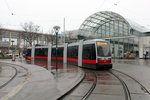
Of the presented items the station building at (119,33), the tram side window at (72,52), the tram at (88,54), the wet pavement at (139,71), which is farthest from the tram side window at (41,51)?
the station building at (119,33)

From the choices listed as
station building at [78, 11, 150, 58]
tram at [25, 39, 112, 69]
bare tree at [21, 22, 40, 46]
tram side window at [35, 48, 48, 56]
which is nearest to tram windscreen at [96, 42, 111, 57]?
tram at [25, 39, 112, 69]

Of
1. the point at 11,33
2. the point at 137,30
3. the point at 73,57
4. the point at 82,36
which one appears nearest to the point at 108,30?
the point at 82,36

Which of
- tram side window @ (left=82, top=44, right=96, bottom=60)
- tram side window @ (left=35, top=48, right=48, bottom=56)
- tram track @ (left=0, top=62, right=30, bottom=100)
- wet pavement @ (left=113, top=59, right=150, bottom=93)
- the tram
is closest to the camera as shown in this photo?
tram track @ (left=0, top=62, right=30, bottom=100)

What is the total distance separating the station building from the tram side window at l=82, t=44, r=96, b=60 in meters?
19.8

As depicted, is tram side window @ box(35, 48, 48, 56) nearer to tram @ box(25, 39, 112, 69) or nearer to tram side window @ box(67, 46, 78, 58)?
tram @ box(25, 39, 112, 69)

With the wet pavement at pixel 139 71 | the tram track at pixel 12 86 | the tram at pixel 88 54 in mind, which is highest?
the tram at pixel 88 54

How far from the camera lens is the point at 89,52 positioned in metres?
13.6

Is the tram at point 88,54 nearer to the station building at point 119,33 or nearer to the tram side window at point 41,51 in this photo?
the tram side window at point 41,51

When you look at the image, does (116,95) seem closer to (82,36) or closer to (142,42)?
(142,42)

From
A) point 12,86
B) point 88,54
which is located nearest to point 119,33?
point 88,54

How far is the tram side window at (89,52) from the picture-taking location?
12988mm

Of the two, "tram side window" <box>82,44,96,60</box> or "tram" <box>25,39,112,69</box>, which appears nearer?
"tram" <box>25,39,112,69</box>

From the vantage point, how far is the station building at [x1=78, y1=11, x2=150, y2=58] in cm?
3003

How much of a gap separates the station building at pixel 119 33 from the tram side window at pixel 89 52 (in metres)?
19.8
